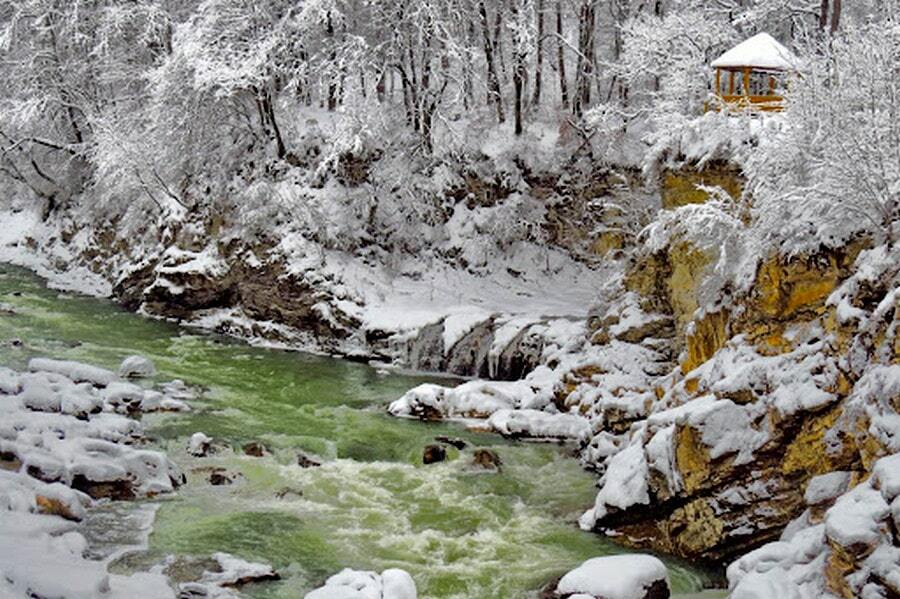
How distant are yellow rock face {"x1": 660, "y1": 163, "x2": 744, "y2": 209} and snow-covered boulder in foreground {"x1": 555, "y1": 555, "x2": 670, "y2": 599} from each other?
789 cm

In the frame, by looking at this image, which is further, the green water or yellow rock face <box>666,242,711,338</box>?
yellow rock face <box>666,242,711,338</box>

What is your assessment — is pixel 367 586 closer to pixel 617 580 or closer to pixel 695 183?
pixel 617 580

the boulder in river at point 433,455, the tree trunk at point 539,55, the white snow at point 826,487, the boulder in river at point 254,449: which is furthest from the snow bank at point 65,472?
the tree trunk at point 539,55

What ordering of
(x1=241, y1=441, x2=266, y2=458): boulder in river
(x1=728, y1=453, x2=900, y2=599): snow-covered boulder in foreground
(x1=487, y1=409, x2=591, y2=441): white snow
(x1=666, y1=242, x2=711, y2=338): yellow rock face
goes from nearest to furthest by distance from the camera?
(x1=728, y1=453, x2=900, y2=599): snow-covered boulder in foreground
(x1=241, y1=441, x2=266, y2=458): boulder in river
(x1=666, y1=242, x2=711, y2=338): yellow rock face
(x1=487, y1=409, x2=591, y2=441): white snow

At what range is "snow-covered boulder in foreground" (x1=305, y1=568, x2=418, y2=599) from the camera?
28.2ft

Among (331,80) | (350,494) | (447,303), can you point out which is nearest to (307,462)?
(350,494)

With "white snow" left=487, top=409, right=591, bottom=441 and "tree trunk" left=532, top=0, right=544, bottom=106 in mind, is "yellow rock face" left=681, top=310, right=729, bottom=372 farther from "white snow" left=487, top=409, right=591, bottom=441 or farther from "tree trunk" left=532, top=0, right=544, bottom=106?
"tree trunk" left=532, top=0, right=544, bottom=106

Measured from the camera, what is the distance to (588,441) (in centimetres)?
→ 1448

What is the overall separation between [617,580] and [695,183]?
928cm

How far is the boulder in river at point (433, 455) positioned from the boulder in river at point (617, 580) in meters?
4.62

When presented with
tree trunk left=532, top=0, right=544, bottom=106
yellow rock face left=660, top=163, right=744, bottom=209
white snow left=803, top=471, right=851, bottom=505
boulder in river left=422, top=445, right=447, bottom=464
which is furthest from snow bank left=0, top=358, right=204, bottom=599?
tree trunk left=532, top=0, right=544, bottom=106

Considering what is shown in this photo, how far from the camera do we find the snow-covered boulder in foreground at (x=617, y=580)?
342 inches

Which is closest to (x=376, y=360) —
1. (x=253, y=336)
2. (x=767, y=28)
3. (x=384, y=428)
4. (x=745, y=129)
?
(x=253, y=336)

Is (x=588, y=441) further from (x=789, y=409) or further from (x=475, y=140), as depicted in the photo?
(x=475, y=140)
